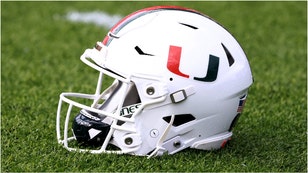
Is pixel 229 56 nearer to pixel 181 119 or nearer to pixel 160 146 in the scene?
pixel 181 119

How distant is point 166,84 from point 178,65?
0.12m

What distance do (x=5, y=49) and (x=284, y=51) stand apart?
101 inches

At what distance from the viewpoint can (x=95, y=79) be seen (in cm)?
542

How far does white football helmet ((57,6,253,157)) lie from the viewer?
138 inches

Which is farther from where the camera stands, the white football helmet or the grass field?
the grass field

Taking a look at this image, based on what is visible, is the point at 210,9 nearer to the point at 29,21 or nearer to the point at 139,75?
the point at 29,21

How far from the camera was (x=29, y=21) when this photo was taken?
7.00 metres

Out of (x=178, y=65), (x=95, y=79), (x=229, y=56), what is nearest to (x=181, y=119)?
(x=178, y=65)

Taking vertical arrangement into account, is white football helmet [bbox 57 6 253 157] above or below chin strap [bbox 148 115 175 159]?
above

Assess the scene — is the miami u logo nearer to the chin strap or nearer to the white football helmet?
the white football helmet

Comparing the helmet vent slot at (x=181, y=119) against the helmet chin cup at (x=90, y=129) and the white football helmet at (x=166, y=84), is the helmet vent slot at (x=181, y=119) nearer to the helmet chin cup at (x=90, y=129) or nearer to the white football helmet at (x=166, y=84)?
the white football helmet at (x=166, y=84)

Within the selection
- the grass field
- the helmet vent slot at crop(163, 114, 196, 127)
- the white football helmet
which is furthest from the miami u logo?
the grass field

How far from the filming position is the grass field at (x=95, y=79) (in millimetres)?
3619

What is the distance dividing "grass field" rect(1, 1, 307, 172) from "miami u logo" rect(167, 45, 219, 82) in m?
0.46
